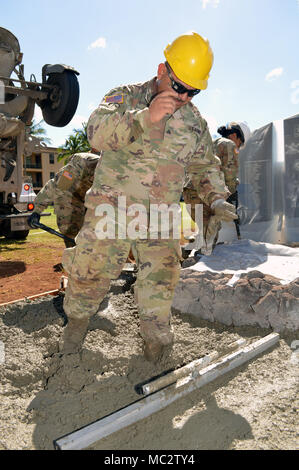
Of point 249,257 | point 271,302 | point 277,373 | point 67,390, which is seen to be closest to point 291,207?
point 249,257

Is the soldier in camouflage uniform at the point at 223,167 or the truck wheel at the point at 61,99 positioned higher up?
the truck wheel at the point at 61,99

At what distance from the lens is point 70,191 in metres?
4.38

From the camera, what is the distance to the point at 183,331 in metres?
2.96

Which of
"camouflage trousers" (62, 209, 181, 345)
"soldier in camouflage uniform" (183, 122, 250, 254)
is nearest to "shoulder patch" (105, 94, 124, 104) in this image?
"camouflage trousers" (62, 209, 181, 345)

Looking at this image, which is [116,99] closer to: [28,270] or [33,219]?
[33,219]

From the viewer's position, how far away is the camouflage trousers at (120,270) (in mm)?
2303

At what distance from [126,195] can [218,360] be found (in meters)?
1.19

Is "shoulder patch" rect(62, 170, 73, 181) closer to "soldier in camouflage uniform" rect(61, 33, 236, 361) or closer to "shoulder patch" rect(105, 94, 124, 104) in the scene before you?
"soldier in camouflage uniform" rect(61, 33, 236, 361)

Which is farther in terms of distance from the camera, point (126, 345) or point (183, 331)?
point (183, 331)

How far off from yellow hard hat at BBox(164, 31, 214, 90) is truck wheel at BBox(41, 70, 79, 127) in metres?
4.48

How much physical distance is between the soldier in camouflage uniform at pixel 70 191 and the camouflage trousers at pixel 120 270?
4.62 feet

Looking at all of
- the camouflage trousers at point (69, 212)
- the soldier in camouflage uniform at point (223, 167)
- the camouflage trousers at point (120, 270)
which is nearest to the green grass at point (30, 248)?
the camouflage trousers at point (69, 212)

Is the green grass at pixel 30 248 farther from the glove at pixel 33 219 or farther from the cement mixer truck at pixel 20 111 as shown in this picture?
the glove at pixel 33 219
